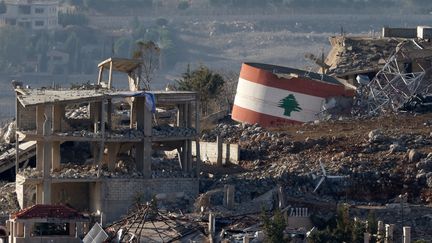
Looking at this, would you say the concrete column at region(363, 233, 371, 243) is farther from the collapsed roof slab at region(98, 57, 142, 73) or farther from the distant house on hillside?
the distant house on hillside

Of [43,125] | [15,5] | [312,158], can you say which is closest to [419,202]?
[312,158]

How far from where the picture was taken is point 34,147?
51688 mm

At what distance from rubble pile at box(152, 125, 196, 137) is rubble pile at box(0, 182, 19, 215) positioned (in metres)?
Result: 2.72

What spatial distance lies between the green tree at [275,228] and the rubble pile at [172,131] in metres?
7.57

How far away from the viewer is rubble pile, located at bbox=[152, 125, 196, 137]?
49344 millimetres

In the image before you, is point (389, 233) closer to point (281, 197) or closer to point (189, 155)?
point (281, 197)

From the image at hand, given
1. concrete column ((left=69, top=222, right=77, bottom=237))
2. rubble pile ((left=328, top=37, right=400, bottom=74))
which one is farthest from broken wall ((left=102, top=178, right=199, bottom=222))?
rubble pile ((left=328, top=37, right=400, bottom=74))

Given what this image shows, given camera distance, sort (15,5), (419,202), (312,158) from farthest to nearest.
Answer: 1. (15,5)
2. (312,158)
3. (419,202)

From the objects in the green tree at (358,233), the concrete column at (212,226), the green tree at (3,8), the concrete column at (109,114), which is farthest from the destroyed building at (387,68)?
the green tree at (3,8)

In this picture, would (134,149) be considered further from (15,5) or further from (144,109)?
(15,5)

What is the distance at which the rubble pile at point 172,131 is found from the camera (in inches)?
1943

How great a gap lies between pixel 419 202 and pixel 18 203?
739 cm

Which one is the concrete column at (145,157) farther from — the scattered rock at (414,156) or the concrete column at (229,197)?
the scattered rock at (414,156)

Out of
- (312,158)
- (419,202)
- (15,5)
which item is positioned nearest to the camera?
(419,202)
